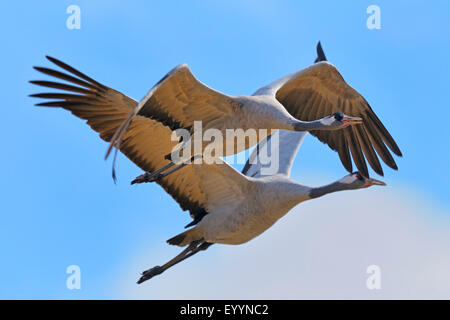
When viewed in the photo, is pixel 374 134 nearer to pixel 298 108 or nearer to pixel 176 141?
pixel 298 108

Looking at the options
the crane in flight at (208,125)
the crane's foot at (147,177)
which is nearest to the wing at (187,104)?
the crane in flight at (208,125)

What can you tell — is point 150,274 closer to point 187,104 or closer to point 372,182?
point 187,104

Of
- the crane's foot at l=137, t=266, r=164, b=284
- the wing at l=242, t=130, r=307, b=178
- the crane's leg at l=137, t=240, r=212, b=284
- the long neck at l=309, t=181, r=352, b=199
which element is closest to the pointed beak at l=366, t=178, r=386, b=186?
the long neck at l=309, t=181, r=352, b=199

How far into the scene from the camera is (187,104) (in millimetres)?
13633

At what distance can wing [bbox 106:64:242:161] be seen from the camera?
13250 millimetres

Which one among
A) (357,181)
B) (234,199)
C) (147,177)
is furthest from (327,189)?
(147,177)

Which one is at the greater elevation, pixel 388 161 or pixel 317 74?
pixel 317 74

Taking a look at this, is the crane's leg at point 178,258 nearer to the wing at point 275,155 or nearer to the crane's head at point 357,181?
the wing at point 275,155

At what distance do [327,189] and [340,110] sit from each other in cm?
273

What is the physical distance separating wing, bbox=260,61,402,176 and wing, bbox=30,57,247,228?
235 centimetres

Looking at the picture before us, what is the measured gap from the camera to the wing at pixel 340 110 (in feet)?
51.6

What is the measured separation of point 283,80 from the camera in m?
15.1
